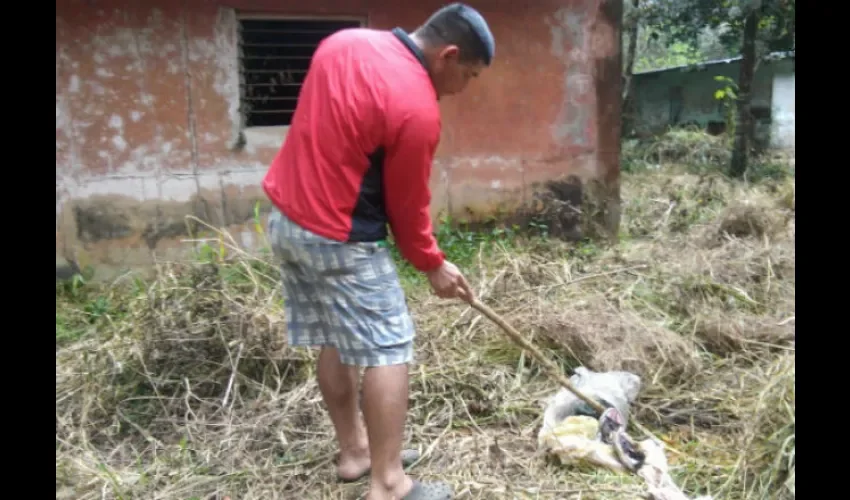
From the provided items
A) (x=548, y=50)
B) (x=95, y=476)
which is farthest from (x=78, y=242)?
(x=548, y=50)

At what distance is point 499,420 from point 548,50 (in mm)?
3703

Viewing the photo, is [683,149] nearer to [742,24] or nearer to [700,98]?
Result: [742,24]

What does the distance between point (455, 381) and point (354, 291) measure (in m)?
1.30

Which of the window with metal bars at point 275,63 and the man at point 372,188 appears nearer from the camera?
the man at point 372,188

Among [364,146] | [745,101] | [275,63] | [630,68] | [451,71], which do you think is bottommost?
[364,146]

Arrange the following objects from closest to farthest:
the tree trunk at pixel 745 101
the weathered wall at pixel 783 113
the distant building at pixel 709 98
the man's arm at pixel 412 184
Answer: the man's arm at pixel 412 184 < the tree trunk at pixel 745 101 < the distant building at pixel 709 98 < the weathered wall at pixel 783 113

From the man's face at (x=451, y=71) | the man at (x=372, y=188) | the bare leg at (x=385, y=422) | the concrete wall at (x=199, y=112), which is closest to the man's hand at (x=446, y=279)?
the man at (x=372, y=188)

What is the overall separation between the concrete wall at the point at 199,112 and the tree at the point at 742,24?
4893 millimetres

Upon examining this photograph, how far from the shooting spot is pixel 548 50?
18.6 ft

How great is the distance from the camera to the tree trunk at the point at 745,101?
374 inches

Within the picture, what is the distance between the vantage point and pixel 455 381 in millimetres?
3289

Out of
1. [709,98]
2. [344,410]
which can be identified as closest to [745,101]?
[709,98]

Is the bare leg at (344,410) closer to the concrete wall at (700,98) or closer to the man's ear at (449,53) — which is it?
the man's ear at (449,53)

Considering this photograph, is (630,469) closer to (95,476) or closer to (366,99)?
(366,99)
